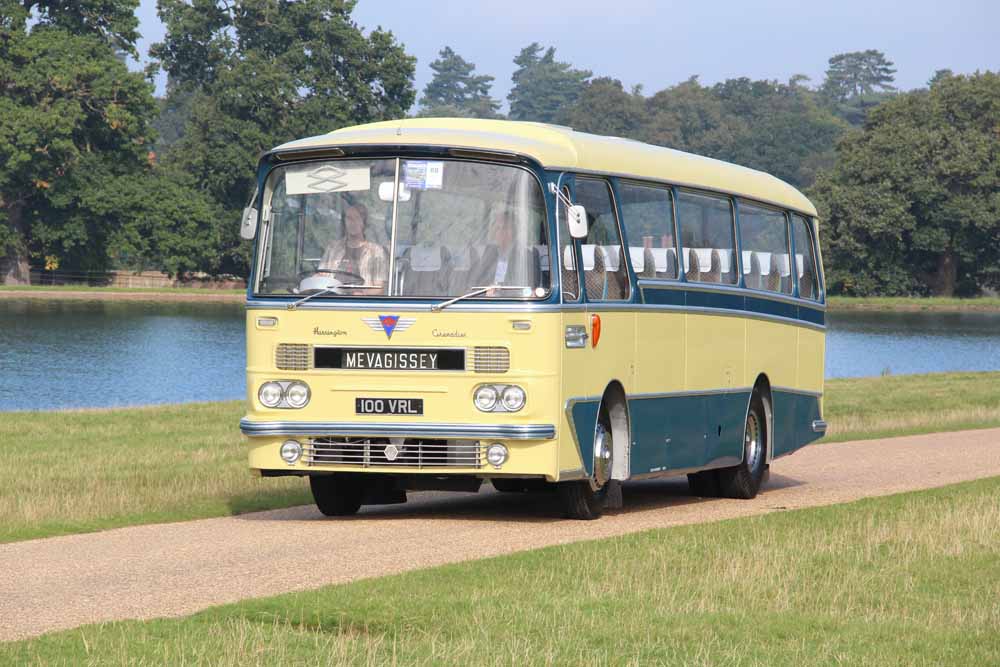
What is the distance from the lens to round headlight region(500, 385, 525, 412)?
13883 mm

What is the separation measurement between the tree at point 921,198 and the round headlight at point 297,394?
8862 centimetres

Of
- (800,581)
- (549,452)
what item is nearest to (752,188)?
(549,452)

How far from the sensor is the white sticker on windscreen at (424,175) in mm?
14234

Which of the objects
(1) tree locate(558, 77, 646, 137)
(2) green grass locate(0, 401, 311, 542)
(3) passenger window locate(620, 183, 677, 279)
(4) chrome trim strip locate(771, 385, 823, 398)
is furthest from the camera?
(1) tree locate(558, 77, 646, 137)

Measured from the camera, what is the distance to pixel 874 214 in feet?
333

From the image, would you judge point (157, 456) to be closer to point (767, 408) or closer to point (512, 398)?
point (767, 408)

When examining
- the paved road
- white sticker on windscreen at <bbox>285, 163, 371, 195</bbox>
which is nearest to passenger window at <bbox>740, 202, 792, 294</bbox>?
the paved road

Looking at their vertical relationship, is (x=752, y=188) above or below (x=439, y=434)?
above

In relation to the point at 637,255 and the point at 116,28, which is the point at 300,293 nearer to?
the point at 637,255

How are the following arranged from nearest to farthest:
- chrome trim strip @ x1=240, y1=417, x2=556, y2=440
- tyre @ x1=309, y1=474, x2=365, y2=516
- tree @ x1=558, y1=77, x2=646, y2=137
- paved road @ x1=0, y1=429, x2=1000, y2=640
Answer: paved road @ x1=0, y1=429, x2=1000, y2=640 < chrome trim strip @ x1=240, y1=417, x2=556, y2=440 < tyre @ x1=309, y1=474, x2=365, y2=516 < tree @ x1=558, y1=77, x2=646, y2=137

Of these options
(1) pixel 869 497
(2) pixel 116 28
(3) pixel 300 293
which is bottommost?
(1) pixel 869 497

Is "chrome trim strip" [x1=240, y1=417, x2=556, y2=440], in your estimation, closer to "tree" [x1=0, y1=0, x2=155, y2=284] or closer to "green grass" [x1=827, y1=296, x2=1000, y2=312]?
"tree" [x1=0, y1=0, x2=155, y2=284]

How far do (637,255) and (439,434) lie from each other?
286cm

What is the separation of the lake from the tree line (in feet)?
21.4
